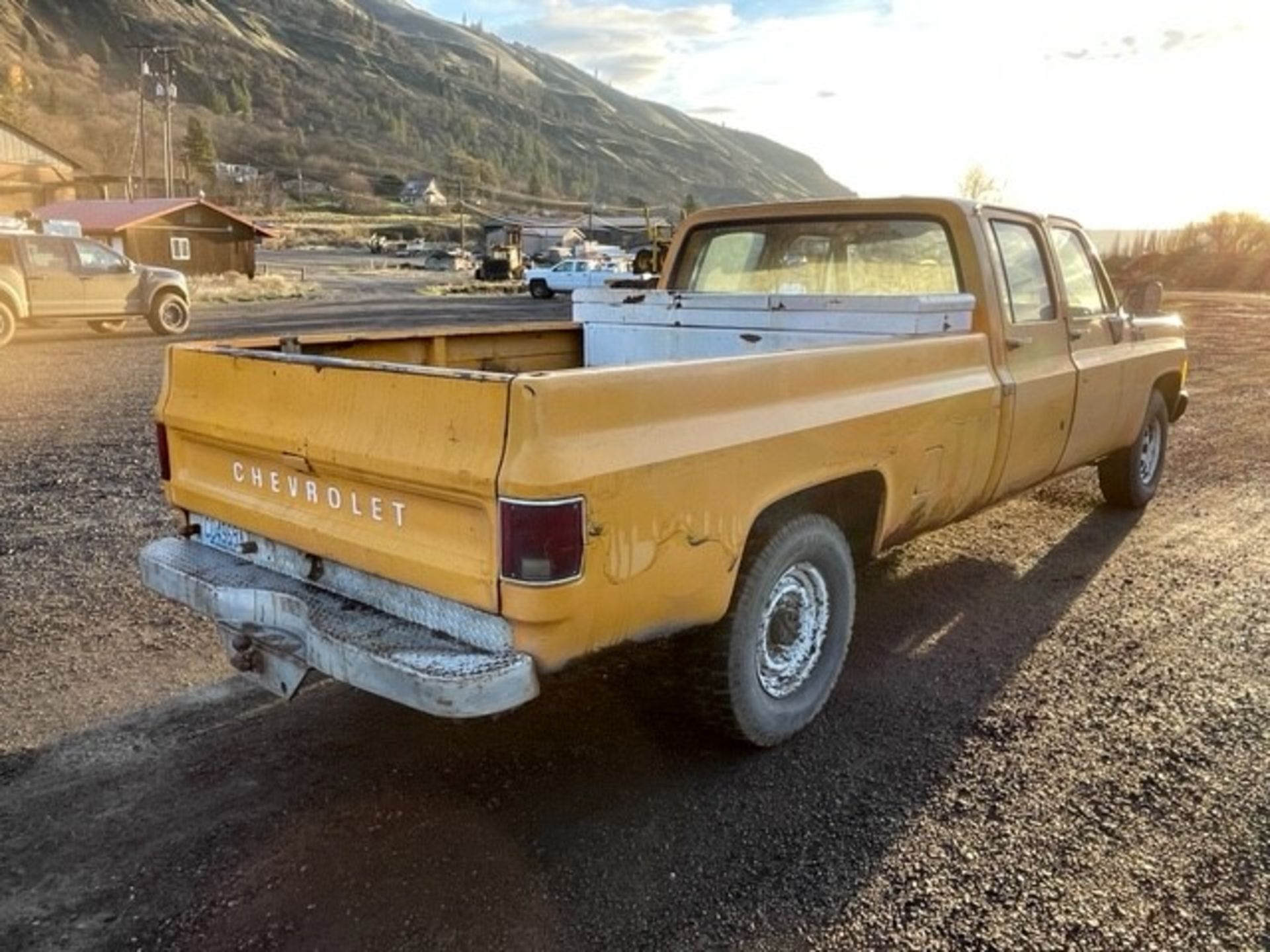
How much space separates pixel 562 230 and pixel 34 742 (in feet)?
279

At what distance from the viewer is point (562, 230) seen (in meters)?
85.3

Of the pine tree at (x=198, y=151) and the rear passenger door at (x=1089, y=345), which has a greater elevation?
the pine tree at (x=198, y=151)

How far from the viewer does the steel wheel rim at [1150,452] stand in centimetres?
659

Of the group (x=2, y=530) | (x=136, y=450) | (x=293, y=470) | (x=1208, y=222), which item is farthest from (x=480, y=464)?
(x=1208, y=222)

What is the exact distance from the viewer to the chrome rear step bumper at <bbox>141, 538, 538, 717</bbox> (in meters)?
2.52

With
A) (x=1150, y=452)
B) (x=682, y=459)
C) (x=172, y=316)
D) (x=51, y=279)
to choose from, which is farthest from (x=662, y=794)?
(x=172, y=316)

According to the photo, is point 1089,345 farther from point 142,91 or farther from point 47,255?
point 142,91

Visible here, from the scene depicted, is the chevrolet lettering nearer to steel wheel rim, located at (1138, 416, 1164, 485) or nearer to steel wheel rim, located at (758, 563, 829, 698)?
steel wheel rim, located at (758, 563, 829, 698)

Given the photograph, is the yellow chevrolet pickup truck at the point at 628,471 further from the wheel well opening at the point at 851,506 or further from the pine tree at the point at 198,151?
the pine tree at the point at 198,151

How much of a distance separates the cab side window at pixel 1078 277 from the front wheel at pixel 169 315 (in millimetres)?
17713

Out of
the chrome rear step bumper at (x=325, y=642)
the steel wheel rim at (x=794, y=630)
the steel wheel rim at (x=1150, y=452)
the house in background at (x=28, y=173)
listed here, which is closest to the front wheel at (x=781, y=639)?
the steel wheel rim at (x=794, y=630)

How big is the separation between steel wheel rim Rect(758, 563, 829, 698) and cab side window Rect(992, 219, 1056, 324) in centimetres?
191

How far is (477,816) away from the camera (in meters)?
3.11

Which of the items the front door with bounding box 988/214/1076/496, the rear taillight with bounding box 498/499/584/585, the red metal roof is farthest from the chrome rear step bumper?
the red metal roof
